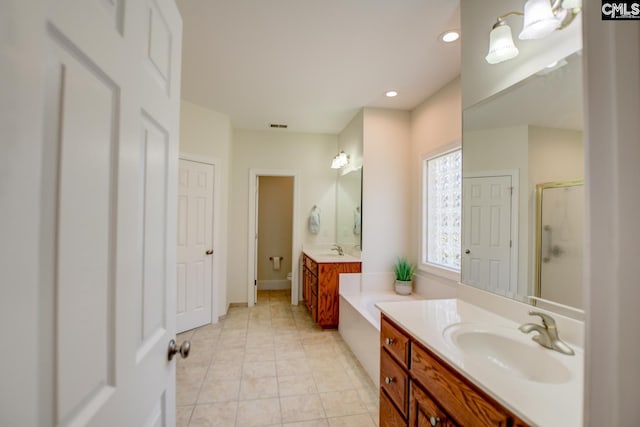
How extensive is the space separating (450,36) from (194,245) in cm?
327

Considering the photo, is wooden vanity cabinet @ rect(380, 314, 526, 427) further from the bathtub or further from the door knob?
the door knob

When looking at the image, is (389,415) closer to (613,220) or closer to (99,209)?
(613,220)

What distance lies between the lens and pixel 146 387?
73 centimetres

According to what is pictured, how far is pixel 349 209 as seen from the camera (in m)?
3.82

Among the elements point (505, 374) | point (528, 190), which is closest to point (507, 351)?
point (505, 374)

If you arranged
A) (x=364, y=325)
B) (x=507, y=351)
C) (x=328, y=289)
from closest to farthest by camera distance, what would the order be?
(x=507, y=351) < (x=364, y=325) < (x=328, y=289)

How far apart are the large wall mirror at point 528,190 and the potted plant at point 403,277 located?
1.45 m

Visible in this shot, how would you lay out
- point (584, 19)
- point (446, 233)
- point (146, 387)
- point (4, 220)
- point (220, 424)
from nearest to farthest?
point (4, 220) < point (584, 19) < point (146, 387) < point (220, 424) < point (446, 233)

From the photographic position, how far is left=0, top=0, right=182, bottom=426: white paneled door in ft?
1.32

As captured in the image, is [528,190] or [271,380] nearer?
[528,190]

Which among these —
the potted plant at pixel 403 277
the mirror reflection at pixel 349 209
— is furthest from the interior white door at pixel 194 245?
the potted plant at pixel 403 277

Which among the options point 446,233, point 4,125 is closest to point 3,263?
point 4,125

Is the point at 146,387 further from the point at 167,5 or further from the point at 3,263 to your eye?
the point at 167,5

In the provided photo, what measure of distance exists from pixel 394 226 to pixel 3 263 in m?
3.24
